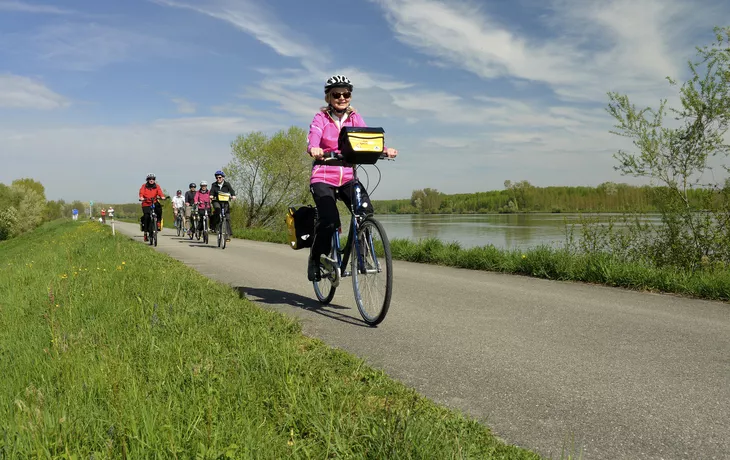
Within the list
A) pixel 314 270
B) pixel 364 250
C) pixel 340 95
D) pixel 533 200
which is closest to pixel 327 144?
pixel 340 95

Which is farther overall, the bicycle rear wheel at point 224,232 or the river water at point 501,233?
the bicycle rear wheel at point 224,232

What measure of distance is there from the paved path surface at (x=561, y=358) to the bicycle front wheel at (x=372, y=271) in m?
0.21

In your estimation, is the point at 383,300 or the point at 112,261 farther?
the point at 112,261

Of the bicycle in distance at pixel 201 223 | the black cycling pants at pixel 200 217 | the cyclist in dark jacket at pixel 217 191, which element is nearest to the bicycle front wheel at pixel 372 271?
the cyclist in dark jacket at pixel 217 191

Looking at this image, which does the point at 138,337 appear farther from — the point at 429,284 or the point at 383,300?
the point at 429,284

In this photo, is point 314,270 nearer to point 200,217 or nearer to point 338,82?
point 338,82

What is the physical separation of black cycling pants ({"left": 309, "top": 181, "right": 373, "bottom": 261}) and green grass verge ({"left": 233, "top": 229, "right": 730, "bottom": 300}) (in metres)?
4.19

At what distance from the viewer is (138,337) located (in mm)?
3799

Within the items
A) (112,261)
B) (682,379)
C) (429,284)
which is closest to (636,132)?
(429,284)

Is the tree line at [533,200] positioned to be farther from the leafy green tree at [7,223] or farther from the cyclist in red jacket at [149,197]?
the leafy green tree at [7,223]

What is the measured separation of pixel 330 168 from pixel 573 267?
15.3 feet

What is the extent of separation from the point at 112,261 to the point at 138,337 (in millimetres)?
5855

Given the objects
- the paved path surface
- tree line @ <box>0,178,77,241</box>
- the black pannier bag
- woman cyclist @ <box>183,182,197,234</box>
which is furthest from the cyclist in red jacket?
tree line @ <box>0,178,77,241</box>

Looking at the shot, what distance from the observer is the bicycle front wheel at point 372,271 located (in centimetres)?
459
